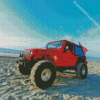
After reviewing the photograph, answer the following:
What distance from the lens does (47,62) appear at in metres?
2.77

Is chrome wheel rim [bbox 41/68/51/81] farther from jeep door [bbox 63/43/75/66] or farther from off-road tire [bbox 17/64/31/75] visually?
off-road tire [bbox 17/64/31/75]

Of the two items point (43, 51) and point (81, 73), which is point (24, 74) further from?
point (81, 73)

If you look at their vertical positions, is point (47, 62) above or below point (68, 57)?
below

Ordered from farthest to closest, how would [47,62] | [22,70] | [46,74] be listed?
[22,70] < [46,74] < [47,62]

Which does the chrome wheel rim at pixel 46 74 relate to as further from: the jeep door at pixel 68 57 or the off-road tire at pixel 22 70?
the off-road tire at pixel 22 70

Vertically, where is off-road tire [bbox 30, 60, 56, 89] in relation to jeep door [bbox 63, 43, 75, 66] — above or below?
below

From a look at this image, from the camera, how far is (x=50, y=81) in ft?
9.14

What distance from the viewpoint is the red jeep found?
8.54 feet

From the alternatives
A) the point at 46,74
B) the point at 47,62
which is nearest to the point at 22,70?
the point at 46,74

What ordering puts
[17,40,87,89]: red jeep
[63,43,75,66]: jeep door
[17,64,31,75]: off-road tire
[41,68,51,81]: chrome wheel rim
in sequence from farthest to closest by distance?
[17,64,31,75]: off-road tire → [63,43,75,66]: jeep door → [41,68,51,81]: chrome wheel rim → [17,40,87,89]: red jeep

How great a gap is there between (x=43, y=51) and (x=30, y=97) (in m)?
1.61

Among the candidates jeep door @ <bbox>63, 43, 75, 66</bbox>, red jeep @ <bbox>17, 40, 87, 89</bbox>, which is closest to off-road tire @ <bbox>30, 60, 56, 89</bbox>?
red jeep @ <bbox>17, 40, 87, 89</bbox>

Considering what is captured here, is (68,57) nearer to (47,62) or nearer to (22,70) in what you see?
(47,62)

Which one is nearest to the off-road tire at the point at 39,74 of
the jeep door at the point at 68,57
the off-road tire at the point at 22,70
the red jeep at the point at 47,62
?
the red jeep at the point at 47,62
